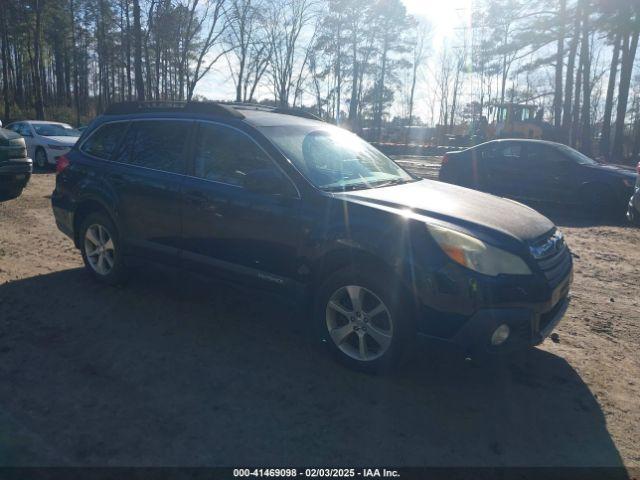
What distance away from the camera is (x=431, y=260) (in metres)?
3.51

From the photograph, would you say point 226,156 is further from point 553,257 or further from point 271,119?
point 553,257

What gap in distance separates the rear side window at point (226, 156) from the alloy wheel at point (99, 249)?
57.5 inches

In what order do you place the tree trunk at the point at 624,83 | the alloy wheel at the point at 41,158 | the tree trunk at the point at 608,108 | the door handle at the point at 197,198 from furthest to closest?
the tree trunk at the point at 608,108
the tree trunk at the point at 624,83
the alloy wheel at the point at 41,158
the door handle at the point at 197,198

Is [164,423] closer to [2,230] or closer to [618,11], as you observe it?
[2,230]

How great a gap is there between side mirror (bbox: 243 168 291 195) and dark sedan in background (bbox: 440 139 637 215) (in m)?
9.30

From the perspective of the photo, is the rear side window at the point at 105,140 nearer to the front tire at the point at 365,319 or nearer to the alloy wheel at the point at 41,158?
the front tire at the point at 365,319

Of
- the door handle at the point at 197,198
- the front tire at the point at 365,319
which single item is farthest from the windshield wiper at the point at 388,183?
the door handle at the point at 197,198

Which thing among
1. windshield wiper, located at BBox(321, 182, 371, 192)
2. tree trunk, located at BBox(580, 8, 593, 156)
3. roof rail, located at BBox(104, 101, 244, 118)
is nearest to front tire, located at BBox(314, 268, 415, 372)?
windshield wiper, located at BBox(321, 182, 371, 192)

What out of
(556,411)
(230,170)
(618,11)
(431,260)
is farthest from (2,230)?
(618,11)

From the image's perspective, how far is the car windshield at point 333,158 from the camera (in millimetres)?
4289

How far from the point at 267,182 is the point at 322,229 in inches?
23.6

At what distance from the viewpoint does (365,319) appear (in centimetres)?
380

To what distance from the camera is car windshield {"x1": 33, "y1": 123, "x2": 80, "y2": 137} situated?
56.5 feet

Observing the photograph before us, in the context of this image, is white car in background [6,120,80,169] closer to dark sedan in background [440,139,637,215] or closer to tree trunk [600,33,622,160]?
dark sedan in background [440,139,637,215]
